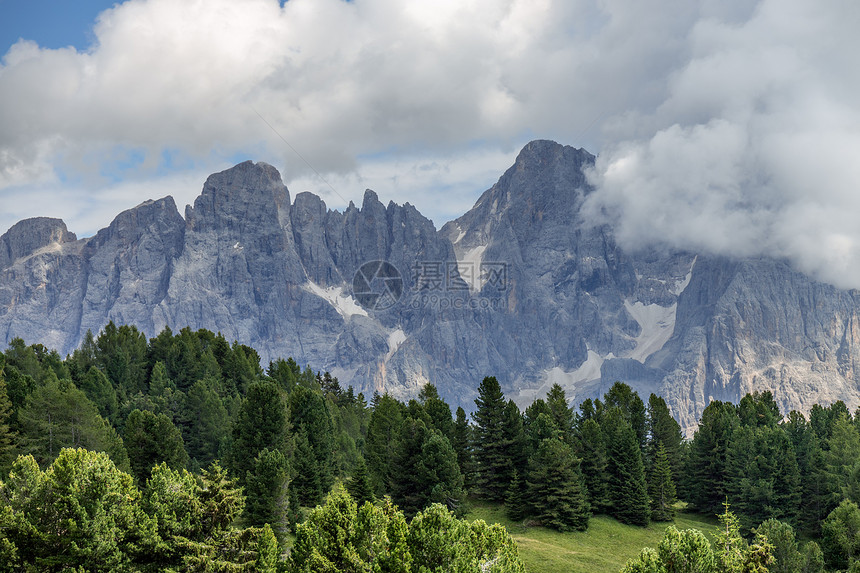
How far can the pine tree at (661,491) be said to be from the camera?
259ft

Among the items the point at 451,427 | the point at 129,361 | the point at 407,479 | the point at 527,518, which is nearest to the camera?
the point at 407,479

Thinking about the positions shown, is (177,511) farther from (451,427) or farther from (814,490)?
(814,490)

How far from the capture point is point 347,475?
85188 mm

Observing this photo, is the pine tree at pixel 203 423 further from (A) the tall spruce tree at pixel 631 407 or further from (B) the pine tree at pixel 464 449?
(A) the tall spruce tree at pixel 631 407

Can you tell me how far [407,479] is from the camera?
2459 inches

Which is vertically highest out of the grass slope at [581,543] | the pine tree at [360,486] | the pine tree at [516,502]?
the pine tree at [360,486]

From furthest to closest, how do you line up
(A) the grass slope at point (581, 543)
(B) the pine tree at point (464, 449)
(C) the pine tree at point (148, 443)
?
1. (B) the pine tree at point (464, 449)
2. (C) the pine tree at point (148, 443)
3. (A) the grass slope at point (581, 543)

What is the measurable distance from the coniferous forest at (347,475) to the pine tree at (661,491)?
259mm

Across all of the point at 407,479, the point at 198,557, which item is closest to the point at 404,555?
the point at 198,557

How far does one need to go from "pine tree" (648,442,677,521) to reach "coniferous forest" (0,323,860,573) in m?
0.26

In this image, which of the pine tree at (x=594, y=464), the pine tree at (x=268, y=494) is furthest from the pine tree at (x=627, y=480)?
the pine tree at (x=268, y=494)

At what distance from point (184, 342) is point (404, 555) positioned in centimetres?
8955

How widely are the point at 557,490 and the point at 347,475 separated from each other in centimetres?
2947

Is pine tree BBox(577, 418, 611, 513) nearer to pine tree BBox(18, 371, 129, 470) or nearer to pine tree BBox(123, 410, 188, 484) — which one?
pine tree BBox(123, 410, 188, 484)
